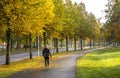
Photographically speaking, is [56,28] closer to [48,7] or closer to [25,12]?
[48,7]

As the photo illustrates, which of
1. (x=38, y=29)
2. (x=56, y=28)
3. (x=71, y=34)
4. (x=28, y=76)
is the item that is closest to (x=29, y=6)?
(x=38, y=29)

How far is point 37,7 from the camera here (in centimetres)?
3003

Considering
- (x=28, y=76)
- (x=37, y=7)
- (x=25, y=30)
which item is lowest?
(x=28, y=76)

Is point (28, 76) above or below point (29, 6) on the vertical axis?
below

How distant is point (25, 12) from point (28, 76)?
8.81 meters

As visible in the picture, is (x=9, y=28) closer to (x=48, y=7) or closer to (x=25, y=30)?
(x=25, y=30)

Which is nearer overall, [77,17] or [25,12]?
[25,12]

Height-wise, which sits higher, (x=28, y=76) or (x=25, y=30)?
(x=25, y=30)

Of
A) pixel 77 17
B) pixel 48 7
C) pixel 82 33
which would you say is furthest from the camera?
pixel 82 33

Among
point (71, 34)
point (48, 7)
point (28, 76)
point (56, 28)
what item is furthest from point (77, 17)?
point (28, 76)

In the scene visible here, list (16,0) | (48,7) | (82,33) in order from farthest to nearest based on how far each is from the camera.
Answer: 1. (82,33)
2. (48,7)
3. (16,0)

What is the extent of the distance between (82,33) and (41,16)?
54333 mm

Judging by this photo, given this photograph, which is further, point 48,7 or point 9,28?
point 48,7

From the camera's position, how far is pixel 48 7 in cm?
3591
